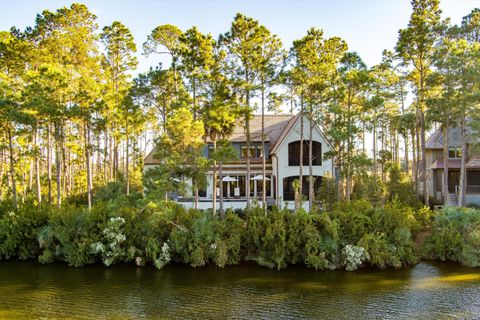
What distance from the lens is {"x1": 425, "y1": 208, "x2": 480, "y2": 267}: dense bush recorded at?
19.5 m

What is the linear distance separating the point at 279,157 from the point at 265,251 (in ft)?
36.9

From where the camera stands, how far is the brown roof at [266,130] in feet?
109

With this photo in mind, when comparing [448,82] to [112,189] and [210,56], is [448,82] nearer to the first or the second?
[210,56]

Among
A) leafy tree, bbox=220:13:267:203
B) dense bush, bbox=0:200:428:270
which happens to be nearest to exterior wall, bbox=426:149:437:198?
dense bush, bbox=0:200:428:270

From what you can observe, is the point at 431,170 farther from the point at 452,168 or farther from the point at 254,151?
the point at 254,151

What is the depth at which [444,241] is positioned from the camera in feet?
66.7

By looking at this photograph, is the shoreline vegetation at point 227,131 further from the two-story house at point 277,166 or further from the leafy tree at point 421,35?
the two-story house at point 277,166

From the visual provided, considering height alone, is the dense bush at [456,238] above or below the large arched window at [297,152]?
below

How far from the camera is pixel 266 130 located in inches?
1390

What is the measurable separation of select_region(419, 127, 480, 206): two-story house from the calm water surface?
550 inches

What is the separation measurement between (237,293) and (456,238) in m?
12.9

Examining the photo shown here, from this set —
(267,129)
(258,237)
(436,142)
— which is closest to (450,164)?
(436,142)

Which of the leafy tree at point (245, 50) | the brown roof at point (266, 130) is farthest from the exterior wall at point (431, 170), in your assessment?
the leafy tree at point (245, 50)

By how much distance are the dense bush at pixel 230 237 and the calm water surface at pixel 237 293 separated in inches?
30.2
